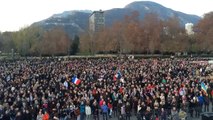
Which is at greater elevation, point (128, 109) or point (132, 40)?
point (132, 40)

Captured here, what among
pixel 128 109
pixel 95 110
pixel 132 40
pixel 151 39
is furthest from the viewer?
pixel 151 39

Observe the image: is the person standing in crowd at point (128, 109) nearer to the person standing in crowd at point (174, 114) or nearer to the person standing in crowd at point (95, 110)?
the person standing in crowd at point (95, 110)

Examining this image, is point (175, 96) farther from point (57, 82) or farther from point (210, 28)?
point (210, 28)

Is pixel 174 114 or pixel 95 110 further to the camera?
pixel 95 110

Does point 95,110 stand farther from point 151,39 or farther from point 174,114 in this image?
point 151,39

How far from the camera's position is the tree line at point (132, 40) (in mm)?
82562

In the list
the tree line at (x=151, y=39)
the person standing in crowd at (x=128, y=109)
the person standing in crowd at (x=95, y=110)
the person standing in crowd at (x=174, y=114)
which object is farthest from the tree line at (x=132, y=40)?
the person standing in crowd at (x=174, y=114)

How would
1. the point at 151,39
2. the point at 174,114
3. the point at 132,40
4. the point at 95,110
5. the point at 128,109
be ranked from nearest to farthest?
the point at 174,114, the point at 128,109, the point at 95,110, the point at 132,40, the point at 151,39

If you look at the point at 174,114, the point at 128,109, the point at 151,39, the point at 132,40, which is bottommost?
the point at 174,114

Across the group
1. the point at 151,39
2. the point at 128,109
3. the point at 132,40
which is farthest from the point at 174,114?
the point at 151,39

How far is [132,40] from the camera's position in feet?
271

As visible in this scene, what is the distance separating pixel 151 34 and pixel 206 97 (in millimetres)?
60914

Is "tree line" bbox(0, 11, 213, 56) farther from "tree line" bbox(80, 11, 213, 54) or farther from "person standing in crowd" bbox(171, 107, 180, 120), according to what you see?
"person standing in crowd" bbox(171, 107, 180, 120)

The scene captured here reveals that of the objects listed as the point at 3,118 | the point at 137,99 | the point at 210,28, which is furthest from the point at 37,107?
the point at 210,28
